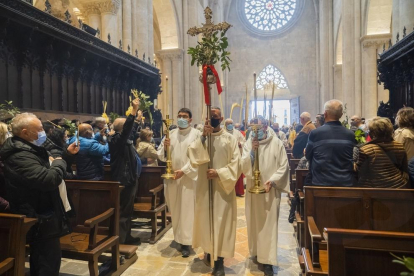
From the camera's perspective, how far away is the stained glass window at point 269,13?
27359mm

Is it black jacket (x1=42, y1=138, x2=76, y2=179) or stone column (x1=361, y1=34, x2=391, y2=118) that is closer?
black jacket (x1=42, y1=138, x2=76, y2=179)

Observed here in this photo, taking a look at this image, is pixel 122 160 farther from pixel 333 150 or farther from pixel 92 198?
pixel 333 150

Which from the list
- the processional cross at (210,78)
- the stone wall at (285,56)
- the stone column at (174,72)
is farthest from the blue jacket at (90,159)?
the stone wall at (285,56)

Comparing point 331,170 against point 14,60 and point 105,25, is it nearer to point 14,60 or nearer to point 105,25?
point 14,60

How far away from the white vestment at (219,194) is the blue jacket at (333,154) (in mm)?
884

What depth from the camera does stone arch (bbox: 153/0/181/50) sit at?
16.5m

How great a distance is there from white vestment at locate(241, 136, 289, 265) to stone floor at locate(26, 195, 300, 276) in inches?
11.3

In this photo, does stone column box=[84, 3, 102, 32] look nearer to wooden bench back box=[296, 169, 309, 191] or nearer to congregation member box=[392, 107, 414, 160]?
wooden bench back box=[296, 169, 309, 191]

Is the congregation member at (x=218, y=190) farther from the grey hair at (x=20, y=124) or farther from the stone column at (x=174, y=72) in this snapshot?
the stone column at (x=174, y=72)

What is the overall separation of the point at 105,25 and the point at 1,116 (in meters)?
7.03

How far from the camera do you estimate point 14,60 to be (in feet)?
21.4

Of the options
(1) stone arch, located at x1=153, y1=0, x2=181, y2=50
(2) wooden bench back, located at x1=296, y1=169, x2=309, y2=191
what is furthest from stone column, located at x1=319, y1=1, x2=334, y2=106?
(2) wooden bench back, located at x1=296, y1=169, x2=309, y2=191

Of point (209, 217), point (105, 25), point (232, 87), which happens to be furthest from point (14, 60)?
point (232, 87)

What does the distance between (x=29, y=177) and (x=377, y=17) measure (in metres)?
14.7
